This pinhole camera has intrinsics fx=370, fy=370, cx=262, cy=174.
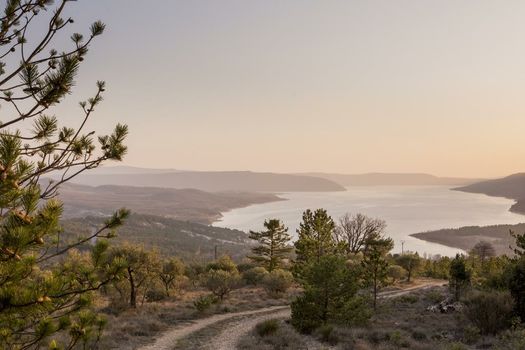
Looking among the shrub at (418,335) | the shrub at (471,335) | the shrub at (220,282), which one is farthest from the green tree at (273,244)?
the shrub at (471,335)

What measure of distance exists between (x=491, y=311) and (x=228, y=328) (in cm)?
1480

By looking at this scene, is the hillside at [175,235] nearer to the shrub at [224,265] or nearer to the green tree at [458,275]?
the shrub at [224,265]

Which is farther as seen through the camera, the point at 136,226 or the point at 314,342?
the point at 136,226

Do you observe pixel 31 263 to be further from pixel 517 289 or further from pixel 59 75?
pixel 517 289

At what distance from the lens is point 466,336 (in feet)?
60.9

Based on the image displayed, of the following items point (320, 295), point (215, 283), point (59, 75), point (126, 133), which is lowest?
point (215, 283)

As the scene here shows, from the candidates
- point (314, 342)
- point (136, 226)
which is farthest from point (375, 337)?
point (136, 226)

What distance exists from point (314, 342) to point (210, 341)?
5717 mm

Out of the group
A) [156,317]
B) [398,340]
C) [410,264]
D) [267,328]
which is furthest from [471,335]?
[410,264]

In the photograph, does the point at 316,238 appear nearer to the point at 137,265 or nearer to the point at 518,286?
the point at 137,265

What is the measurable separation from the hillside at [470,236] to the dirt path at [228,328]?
4693 inches

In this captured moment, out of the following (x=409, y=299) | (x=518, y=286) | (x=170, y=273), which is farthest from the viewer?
→ (x=170, y=273)

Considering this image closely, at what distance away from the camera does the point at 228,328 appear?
76.1 feet

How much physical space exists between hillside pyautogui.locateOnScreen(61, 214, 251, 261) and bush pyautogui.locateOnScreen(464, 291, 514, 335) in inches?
4067
